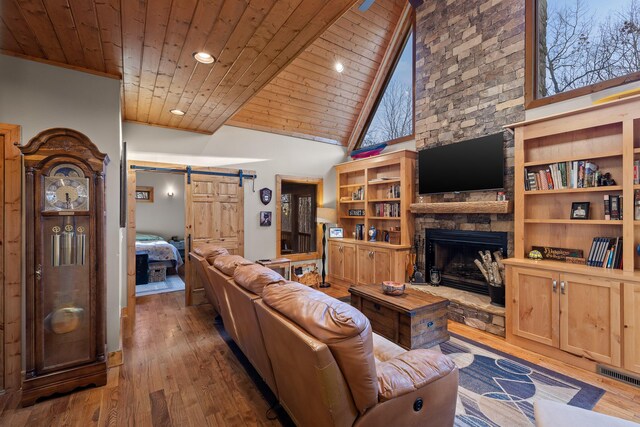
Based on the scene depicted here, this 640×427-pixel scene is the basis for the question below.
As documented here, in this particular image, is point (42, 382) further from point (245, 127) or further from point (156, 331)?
point (245, 127)

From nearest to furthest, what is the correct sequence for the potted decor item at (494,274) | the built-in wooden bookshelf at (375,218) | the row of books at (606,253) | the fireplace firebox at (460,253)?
the row of books at (606,253) → the potted decor item at (494,274) → the fireplace firebox at (460,253) → the built-in wooden bookshelf at (375,218)

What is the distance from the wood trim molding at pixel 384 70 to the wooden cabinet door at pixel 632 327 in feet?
13.7

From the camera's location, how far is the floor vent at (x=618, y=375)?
7.91ft

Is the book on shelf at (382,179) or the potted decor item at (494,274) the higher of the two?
the book on shelf at (382,179)

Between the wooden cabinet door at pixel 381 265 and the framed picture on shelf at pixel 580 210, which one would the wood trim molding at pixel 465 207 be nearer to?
the framed picture on shelf at pixel 580 210

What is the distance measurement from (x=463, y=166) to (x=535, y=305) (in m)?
1.98

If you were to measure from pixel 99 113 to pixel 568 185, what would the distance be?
4.60 meters

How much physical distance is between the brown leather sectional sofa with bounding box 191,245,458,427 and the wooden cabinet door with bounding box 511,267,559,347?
194cm

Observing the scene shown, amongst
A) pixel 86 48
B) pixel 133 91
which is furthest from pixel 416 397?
pixel 133 91

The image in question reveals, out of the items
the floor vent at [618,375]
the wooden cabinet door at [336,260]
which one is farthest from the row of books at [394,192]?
the floor vent at [618,375]

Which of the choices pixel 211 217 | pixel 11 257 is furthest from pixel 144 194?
pixel 11 257

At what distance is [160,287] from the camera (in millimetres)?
5434

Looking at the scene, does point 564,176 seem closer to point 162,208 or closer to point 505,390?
point 505,390

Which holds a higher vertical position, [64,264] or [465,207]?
[465,207]
